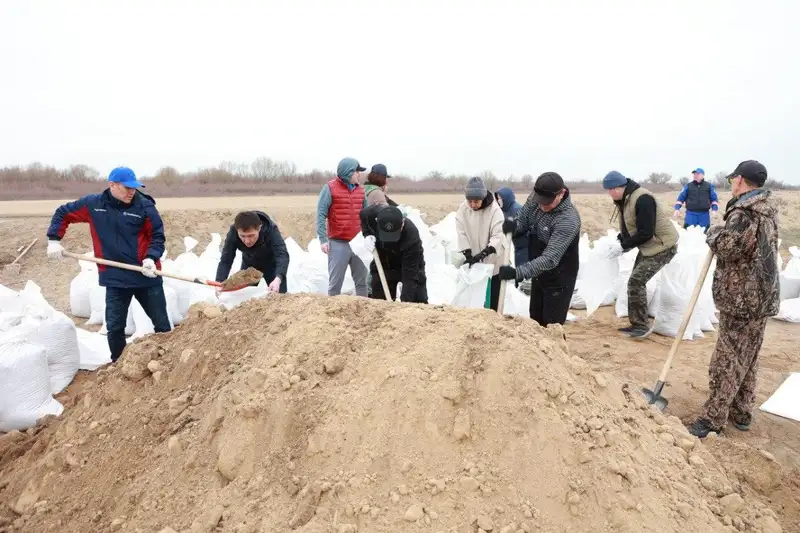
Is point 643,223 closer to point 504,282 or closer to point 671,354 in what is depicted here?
point 671,354

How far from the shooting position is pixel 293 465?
1704 mm

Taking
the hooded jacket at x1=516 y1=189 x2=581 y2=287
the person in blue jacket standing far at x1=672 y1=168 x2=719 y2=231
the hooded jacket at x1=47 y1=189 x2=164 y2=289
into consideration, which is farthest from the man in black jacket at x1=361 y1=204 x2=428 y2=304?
the person in blue jacket standing far at x1=672 y1=168 x2=719 y2=231

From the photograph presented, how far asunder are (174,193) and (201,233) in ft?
28.1

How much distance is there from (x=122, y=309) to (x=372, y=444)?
101 inches

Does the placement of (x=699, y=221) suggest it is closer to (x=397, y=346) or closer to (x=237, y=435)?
(x=397, y=346)

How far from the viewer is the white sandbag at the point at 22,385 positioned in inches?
123

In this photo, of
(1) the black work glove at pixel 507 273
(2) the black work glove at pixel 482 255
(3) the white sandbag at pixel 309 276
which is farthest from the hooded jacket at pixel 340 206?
(1) the black work glove at pixel 507 273

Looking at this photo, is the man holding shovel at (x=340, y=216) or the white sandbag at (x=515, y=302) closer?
the man holding shovel at (x=340, y=216)

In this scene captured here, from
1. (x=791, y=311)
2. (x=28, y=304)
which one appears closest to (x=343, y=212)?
(x=28, y=304)

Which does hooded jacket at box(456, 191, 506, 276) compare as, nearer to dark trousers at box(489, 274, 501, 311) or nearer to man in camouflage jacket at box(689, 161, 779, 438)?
dark trousers at box(489, 274, 501, 311)

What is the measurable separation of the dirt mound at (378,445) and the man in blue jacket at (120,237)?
131cm

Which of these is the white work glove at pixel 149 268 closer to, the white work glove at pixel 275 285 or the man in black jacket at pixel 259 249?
the man in black jacket at pixel 259 249

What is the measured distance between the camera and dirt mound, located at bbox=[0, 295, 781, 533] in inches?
62.5

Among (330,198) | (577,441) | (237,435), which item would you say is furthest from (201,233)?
(577,441)
